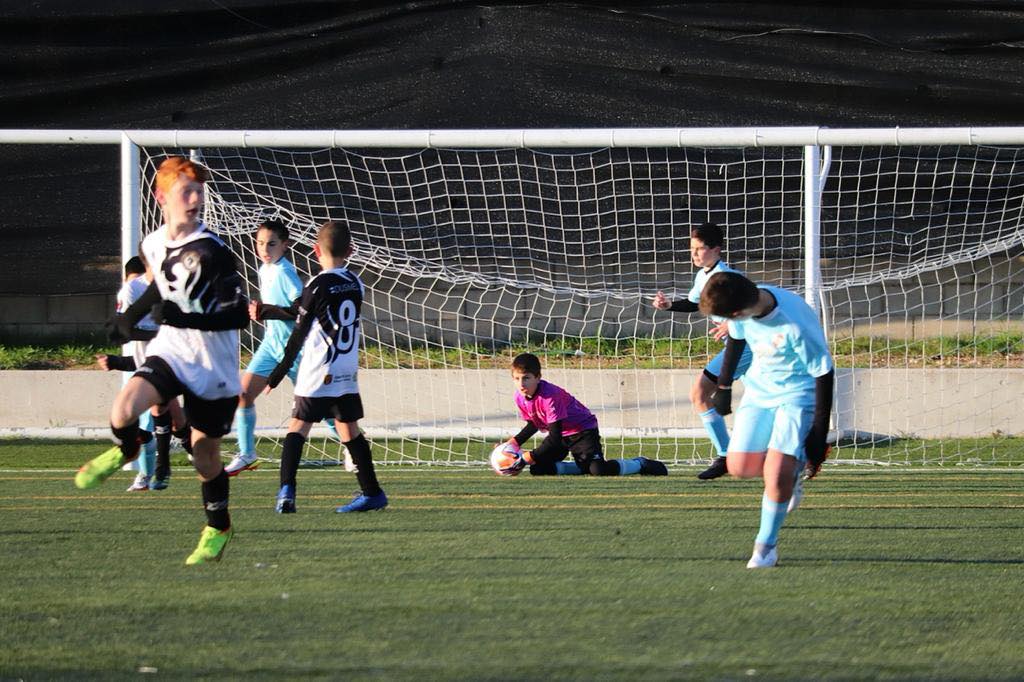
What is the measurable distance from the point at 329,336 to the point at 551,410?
10.1 feet

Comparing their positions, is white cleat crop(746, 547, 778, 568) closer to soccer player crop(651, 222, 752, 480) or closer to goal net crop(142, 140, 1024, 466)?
soccer player crop(651, 222, 752, 480)

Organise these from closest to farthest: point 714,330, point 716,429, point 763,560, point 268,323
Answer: point 763,560, point 714,330, point 716,429, point 268,323

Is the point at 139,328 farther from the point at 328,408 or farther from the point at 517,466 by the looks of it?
the point at 517,466

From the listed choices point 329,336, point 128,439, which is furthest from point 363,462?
point 128,439

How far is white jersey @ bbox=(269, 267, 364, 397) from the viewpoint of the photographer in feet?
23.6

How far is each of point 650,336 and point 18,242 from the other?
6034 millimetres

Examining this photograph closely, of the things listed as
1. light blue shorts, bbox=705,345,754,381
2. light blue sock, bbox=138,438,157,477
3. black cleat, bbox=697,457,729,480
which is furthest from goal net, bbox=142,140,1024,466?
light blue sock, bbox=138,438,157,477

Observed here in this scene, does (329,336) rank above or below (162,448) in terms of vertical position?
above

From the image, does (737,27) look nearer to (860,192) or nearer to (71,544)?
(860,192)


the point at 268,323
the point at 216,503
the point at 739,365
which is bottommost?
the point at 216,503

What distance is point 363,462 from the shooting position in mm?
7430

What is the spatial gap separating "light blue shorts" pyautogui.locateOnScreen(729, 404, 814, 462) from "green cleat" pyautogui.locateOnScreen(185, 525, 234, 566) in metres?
2.19

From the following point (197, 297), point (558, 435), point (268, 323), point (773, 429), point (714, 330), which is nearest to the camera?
point (197, 297)

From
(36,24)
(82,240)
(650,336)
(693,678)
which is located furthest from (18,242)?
(693,678)
